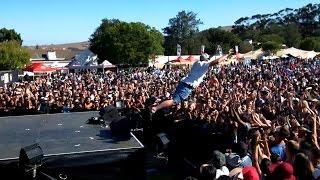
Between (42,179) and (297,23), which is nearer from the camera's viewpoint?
(42,179)

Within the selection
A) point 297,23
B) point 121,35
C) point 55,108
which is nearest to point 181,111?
point 55,108

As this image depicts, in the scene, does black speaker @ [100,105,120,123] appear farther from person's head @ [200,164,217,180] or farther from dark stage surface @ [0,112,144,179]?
person's head @ [200,164,217,180]

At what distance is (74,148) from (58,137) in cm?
96

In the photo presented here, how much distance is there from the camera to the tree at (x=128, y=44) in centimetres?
7438

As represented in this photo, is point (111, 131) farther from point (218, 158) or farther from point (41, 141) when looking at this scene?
point (218, 158)

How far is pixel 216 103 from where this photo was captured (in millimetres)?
13789

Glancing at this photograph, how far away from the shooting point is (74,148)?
6445 millimetres

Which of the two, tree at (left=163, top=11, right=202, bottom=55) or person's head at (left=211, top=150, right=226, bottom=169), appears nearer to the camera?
person's head at (left=211, top=150, right=226, bottom=169)

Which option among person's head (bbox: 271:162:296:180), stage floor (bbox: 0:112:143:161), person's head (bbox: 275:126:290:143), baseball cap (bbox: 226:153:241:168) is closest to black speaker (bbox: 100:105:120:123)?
stage floor (bbox: 0:112:143:161)

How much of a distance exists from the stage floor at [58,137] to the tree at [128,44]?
65.0 metres

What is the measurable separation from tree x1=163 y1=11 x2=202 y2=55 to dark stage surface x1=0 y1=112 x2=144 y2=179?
106007 millimetres

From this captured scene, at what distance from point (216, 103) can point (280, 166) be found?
27.6ft

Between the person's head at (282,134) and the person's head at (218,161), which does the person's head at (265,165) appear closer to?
the person's head at (218,161)

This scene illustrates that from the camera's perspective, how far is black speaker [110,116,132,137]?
7246 millimetres
